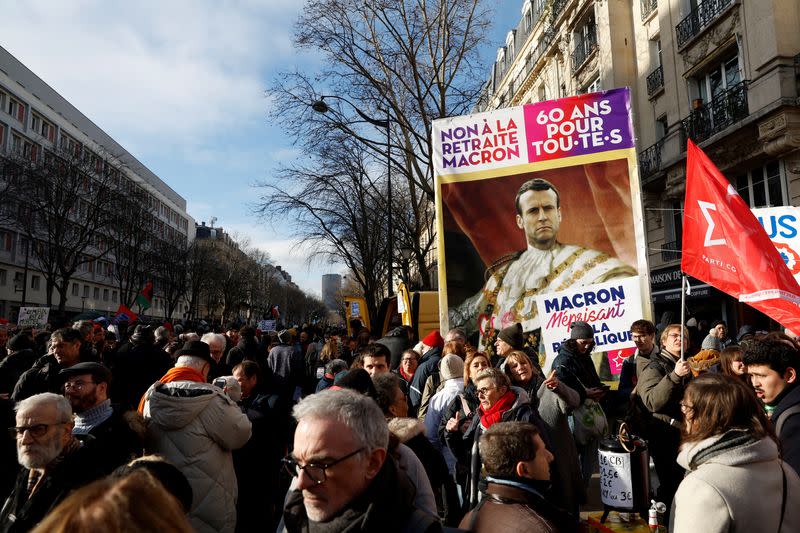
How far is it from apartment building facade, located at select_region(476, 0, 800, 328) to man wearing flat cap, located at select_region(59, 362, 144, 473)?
9.96m

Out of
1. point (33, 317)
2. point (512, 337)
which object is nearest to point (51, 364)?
point (512, 337)

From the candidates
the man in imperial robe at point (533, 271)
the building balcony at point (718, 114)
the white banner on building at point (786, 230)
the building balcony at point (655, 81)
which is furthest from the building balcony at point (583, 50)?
the white banner on building at point (786, 230)

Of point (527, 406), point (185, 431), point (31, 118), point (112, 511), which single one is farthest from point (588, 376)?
point (31, 118)

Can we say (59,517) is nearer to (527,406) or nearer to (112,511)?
(112,511)

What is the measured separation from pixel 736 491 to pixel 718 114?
17390 millimetres

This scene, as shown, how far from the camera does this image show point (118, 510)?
45.4 inches

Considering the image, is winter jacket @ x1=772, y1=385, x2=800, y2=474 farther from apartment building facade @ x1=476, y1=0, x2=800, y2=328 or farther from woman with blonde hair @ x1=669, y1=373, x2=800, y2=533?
apartment building facade @ x1=476, y1=0, x2=800, y2=328

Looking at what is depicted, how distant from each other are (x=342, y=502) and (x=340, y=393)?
374 mm

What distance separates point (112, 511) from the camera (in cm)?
115

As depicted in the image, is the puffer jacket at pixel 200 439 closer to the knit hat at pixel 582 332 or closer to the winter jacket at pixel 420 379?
the winter jacket at pixel 420 379

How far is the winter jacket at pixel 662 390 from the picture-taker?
13.6ft

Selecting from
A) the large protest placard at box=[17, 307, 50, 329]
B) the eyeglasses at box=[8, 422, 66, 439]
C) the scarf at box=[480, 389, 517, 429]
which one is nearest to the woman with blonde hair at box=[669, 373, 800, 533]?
the scarf at box=[480, 389, 517, 429]

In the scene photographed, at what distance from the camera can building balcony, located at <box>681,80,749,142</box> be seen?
50.9 feet

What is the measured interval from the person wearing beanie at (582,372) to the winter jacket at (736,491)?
2.51 meters
